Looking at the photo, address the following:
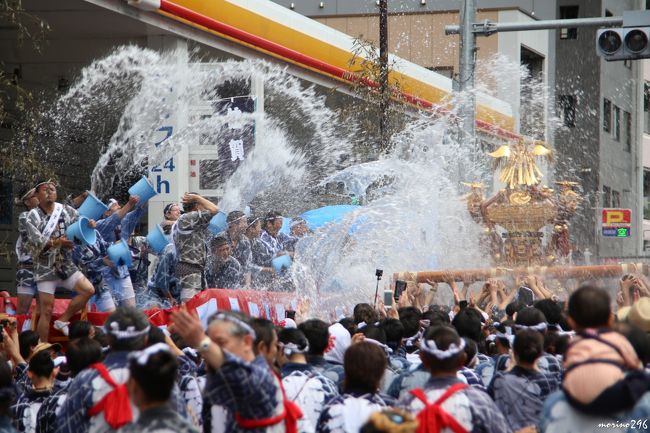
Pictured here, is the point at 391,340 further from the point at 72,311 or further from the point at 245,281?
the point at 245,281

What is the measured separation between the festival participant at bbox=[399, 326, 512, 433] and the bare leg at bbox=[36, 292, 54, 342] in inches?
227

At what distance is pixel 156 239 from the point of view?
12.5 m

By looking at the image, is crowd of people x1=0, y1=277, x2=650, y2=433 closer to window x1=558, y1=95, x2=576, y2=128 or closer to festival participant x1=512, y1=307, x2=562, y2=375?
festival participant x1=512, y1=307, x2=562, y2=375

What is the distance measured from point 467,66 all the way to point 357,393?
42.9 feet

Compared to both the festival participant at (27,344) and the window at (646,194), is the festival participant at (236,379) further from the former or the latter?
the window at (646,194)

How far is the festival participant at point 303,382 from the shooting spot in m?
5.96

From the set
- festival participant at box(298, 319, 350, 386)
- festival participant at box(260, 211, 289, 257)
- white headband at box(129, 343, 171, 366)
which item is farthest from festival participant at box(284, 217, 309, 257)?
white headband at box(129, 343, 171, 366)

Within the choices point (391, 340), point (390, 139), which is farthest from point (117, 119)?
point (391, 340)

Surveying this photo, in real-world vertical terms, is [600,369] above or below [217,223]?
below

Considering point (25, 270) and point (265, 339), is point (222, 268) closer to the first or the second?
point (25, 270)

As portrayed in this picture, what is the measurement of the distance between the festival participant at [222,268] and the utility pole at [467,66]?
19.2ft

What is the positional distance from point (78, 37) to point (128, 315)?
14780mm

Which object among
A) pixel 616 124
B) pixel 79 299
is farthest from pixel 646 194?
pixel 79 299

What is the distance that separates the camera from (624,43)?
1421 cm
